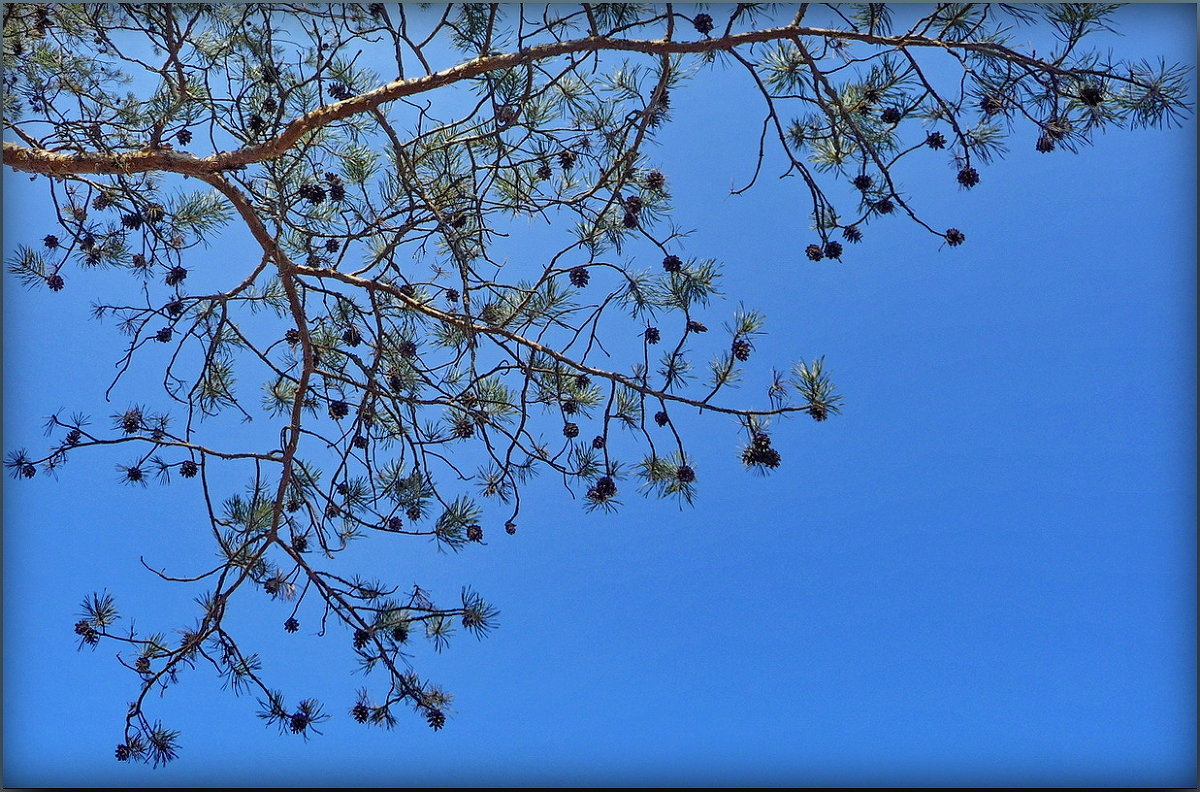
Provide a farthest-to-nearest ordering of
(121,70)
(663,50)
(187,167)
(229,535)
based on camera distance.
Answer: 1. (121,70)
2. (229,535)
3. (187,167)
4. (663,50)

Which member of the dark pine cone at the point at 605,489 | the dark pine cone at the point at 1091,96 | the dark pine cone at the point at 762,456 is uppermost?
the dark pine cone at the point at 1091,96

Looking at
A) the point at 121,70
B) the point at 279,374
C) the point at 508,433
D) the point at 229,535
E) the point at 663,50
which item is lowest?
the point at 229,535

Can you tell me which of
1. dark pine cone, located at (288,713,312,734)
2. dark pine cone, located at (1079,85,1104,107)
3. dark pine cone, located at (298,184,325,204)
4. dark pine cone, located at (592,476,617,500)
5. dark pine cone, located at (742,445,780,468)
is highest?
dark pine cone, located at (1079,85,1104,107)

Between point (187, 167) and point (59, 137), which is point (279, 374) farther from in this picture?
point (59, 137)

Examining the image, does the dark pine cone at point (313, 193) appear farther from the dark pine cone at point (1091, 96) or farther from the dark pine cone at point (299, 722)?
the dark pine cone at point (1091, 96)

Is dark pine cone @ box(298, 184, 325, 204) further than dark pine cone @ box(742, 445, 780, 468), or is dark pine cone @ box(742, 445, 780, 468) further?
dark pine cone @ box(298, 184, 325, 204)

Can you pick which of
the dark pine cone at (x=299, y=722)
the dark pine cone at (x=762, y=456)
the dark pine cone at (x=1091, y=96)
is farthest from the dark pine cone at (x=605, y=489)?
the dark pine cone at (x=1091, y=96)

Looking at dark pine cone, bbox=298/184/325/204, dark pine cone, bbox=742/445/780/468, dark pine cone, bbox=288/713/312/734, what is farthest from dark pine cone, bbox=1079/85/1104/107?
dark pine cone, bbox=288/713/312/734

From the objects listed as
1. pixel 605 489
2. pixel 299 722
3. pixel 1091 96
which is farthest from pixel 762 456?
pixel 299 722

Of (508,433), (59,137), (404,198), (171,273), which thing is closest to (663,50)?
(404,198)

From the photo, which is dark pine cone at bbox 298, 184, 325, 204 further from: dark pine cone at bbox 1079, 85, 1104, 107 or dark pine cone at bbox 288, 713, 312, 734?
dark pine cone at bbox 1079, 85, 1104, 107

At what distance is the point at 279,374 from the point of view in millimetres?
1596

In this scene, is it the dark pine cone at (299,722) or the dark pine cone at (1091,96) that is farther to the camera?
the dark pine cone at (299,722)

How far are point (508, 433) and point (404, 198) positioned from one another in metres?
0.45
